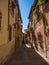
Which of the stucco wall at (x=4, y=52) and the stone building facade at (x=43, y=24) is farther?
the stone building facade at (x=43, y=24)

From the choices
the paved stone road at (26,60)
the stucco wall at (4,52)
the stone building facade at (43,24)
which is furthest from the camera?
the stone building facade at (43,24)

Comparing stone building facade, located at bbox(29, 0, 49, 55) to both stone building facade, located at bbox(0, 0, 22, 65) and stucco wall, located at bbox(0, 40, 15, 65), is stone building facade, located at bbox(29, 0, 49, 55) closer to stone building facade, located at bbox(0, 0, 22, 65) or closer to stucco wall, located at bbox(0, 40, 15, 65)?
stone building facade, located at bbox(0, 0, 22, 65)

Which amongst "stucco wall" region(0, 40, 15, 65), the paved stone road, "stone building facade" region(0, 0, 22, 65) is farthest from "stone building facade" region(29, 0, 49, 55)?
"stucco wall" region(0, 40, 15, 65)

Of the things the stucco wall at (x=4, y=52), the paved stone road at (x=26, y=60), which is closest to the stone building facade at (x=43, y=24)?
the paved stone road at (x=26, y=60)

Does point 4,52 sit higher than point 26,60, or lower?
higher

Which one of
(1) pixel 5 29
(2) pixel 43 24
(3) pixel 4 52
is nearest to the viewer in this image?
(3) pixel 4 52

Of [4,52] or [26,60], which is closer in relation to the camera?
[4,52]

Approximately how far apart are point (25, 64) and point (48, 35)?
3.78 metres

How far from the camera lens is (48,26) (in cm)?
1534

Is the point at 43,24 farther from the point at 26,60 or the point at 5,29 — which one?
the point at 5,29

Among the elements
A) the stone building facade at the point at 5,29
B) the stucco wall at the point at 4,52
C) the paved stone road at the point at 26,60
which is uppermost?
the stone building facade at the point at 5,29

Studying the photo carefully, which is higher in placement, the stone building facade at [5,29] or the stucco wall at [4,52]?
the stone building facade at [5,29]

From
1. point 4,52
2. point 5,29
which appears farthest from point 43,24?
point 4,52

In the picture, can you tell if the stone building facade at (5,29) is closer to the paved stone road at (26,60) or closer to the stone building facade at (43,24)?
the paved stone road at (26,60)
